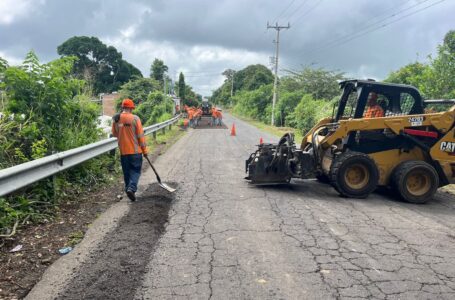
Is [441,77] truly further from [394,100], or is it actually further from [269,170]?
[269,170]

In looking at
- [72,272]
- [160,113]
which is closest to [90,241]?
[72,272]

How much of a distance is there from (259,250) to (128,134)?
11.6 feet

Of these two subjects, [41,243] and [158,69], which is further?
[158,69]

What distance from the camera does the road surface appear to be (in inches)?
150

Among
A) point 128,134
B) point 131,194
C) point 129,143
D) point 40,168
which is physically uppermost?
point 128,134

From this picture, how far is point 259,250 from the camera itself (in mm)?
4750

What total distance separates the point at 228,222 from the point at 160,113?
28242 millimetres

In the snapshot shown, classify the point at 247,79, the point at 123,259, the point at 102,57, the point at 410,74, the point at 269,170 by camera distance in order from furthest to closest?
the point at 247,79, the point at 102,57, the point at 410,74, the point at 269,170, the point at 123,259

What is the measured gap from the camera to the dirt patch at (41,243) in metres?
3.94

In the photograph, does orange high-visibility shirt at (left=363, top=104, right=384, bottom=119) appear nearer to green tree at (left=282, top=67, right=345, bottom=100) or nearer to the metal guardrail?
the metal guardrail

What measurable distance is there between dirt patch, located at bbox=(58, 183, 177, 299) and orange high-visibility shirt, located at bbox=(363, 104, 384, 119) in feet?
14.5

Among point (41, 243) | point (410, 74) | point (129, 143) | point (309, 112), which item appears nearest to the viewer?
point (41, 243)

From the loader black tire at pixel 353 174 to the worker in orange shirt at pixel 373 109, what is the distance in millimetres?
945

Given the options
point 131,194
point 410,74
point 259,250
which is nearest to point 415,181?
point 259,250
